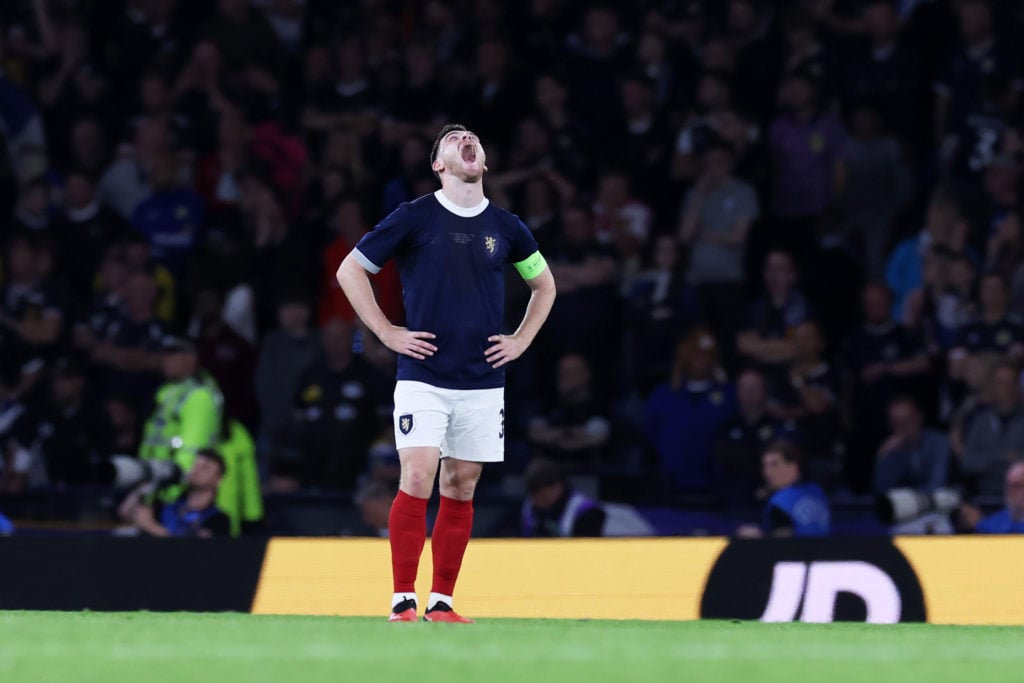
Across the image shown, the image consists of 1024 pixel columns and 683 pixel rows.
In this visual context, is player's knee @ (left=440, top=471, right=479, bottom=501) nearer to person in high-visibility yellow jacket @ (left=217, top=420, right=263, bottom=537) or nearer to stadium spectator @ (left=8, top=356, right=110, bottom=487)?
person in high-visibility yellow jacket @ (left=217, top=420, right=263, bottom=537)

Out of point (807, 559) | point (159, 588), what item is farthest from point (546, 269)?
point (159, 588)

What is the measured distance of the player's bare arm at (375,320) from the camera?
7844 mm

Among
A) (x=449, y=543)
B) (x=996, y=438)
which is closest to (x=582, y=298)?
(x=996, y=438)

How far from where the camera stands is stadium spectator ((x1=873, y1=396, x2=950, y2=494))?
13102 millimetres

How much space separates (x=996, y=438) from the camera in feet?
42.3

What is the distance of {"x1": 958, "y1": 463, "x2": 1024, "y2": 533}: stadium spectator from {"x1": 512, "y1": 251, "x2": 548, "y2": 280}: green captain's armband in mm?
4317

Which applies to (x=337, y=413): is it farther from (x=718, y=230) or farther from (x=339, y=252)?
(x=718, y=230)

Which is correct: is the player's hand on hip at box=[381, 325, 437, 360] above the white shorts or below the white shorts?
above

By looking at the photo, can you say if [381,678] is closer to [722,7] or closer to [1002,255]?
[1002,255]

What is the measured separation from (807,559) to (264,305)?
290 inches

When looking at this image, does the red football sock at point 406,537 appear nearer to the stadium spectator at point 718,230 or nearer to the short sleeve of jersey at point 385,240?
the short sleeve of jersey at point 385,240

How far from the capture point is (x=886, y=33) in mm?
15414

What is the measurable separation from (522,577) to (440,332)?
2.43 meters

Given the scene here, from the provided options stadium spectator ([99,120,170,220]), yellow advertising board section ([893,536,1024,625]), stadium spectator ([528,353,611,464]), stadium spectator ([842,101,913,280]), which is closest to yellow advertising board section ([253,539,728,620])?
yellow advertising board section ([893,536,1024,625])
